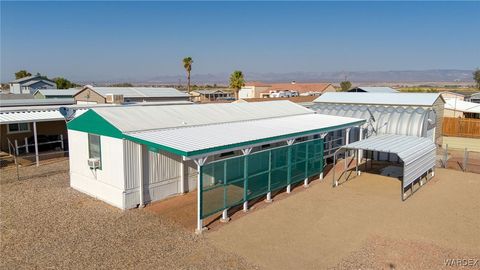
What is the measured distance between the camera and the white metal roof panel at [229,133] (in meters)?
12.2

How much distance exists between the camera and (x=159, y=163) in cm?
1415

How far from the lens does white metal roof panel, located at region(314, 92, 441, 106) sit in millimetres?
26391

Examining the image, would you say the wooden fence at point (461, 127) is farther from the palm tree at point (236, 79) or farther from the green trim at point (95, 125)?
the palm tree at point (236, 79)

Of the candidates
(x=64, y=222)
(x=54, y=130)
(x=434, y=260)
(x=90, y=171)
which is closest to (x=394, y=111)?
(x=434, y=260)

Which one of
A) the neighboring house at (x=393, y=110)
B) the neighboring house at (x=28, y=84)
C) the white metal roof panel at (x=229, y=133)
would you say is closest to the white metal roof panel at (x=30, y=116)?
the white metal roof panel at (x=229, y=133)

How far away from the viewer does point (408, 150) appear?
16.3 m

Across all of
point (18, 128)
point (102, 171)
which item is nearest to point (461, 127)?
point (102, 171)

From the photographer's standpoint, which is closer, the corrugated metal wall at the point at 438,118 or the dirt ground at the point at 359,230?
the dirt ground at the point at 359,230

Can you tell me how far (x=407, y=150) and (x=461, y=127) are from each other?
621 inches

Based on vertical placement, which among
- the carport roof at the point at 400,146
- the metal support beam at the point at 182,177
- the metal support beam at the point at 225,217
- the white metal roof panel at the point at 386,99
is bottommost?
the metal support beam at the point at 225,217

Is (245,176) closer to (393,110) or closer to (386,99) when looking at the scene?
(393,110)

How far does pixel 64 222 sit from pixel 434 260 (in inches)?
456

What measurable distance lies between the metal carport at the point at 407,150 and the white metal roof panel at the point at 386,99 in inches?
314

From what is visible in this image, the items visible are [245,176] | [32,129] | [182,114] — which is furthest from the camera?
[32,129]
